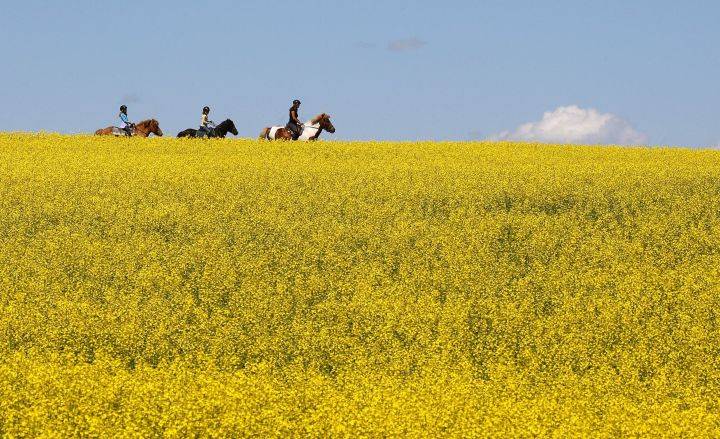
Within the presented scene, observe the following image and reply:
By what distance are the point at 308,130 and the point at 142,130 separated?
19.8 ft

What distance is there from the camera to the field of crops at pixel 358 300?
984 cm

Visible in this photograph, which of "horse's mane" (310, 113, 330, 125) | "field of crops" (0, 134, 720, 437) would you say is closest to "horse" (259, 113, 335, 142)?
"horse's mane" (310, 113, 330, 125)

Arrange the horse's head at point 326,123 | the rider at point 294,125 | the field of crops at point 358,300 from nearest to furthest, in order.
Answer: the field of crops at point 358,300, the rider at point 294,125, the horse's head at point 326,123

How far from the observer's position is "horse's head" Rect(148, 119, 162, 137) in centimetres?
3606

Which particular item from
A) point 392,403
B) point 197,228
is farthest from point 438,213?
point 392,403

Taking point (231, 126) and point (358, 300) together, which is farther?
point (231, 126)

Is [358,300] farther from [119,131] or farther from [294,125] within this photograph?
[119,131]

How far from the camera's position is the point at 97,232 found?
19.5 metres

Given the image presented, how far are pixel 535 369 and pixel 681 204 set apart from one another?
33.3 feet

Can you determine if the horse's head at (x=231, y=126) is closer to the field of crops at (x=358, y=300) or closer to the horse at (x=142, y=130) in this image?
the horse at (x=142, y=130)

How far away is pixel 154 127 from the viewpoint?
118 ft

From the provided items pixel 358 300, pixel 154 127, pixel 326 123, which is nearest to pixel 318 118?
pixel 326 123

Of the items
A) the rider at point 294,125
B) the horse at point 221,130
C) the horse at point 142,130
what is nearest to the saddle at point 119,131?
the horse at point 142,130

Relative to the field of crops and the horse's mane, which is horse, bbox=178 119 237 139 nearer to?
the horse's mane
